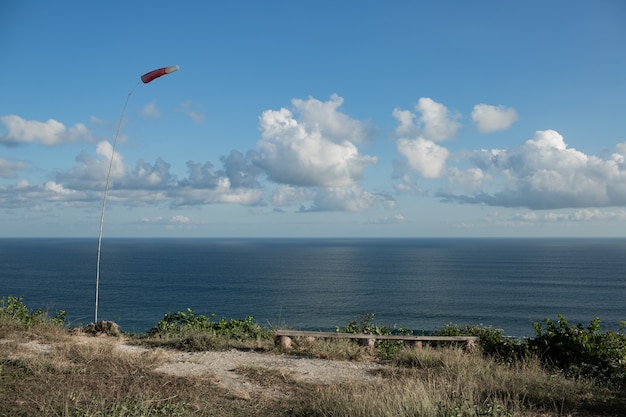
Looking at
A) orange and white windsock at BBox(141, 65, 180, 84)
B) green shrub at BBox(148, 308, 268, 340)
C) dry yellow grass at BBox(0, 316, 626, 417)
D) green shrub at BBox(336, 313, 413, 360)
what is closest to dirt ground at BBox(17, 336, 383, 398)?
dry yellow grass at BBox(0, 316, 626, 417)

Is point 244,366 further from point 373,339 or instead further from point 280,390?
point 373,339

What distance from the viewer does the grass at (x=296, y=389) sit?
225 inches

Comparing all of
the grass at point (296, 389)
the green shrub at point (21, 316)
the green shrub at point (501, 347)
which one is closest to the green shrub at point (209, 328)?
the grass at point (296, 389)

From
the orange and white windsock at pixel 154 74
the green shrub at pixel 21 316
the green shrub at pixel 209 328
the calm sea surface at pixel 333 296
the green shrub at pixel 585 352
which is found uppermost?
the orange and white windsock at pixel 154 74

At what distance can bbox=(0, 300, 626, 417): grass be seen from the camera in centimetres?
571

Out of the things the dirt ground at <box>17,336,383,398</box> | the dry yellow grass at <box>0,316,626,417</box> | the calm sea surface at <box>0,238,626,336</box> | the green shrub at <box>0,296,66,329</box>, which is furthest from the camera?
the calm sea surface at <box>0,238,626,336</box>

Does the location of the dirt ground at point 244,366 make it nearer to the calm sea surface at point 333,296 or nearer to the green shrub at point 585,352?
the green shrub at point 585,352

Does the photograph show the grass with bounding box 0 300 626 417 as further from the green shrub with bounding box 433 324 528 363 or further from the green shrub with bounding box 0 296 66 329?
the green shrub with bounding box 0 296 66 329

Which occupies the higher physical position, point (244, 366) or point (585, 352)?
point (585, 352)

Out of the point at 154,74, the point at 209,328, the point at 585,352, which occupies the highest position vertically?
the point at 154,74

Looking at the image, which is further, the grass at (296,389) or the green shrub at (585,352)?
the green shrub at (585,352)

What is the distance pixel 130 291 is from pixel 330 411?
6963 centimetres

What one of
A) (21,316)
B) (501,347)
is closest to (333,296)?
(21,316)

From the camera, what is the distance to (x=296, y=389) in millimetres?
7523
